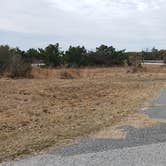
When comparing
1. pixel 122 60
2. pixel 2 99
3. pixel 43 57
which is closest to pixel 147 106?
pixel 2 99

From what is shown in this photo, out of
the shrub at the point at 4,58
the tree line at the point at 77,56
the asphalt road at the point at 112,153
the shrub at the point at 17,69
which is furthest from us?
Result: the tree line at the point at 77,56

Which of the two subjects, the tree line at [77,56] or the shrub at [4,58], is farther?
the tree line at [77,56]

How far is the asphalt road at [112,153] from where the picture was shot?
8.41m

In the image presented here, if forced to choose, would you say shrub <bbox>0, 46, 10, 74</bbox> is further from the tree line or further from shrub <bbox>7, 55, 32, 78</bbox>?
the tree line

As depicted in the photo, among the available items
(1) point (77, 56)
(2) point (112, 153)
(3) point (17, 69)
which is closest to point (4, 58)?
(3) point (17, 69)

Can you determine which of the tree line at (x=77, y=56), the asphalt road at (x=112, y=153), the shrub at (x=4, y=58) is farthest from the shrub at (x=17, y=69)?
the asphalt road at (x=112, y=153)

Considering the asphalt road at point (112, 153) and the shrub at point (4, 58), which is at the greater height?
the shrub at point (4, 58)

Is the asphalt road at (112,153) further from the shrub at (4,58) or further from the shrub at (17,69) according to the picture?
the shrub at (4,58)

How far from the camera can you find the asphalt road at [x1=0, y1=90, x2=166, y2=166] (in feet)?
27.6

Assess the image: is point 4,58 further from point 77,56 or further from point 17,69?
point 77,56

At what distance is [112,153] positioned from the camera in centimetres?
920

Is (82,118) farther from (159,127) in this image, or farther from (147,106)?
(147,106)

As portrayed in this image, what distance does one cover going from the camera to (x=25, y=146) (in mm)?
10102

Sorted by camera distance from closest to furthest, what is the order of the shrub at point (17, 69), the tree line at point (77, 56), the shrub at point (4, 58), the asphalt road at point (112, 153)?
the asphalt road at point (112, 153)
the shrub at point (17, 69)
the shrub at point (4, 58)
the tree line at point (77, 56)
